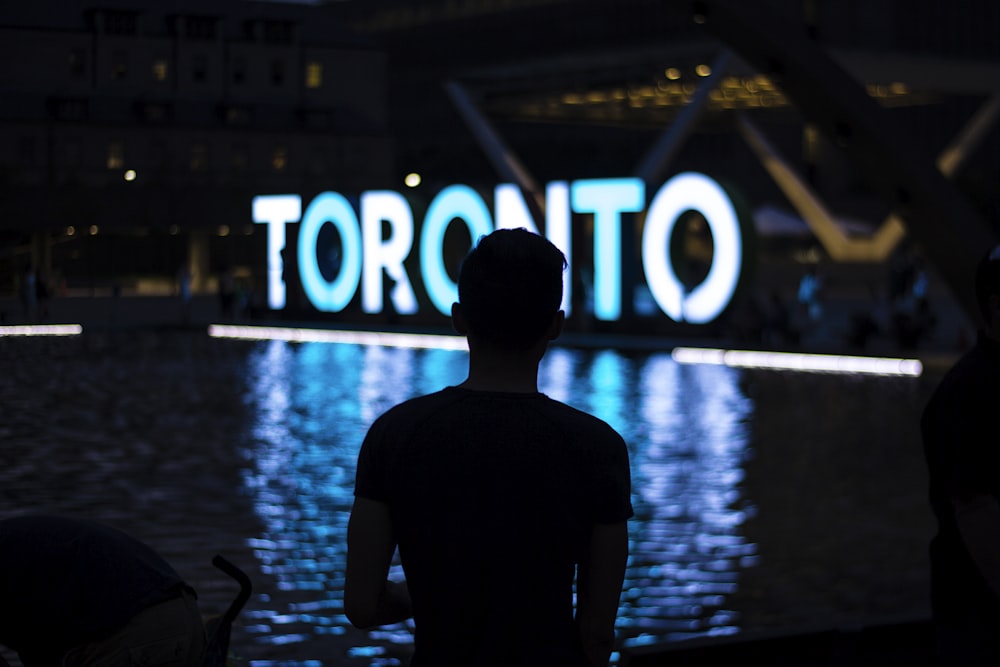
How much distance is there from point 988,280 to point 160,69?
10.6 feet

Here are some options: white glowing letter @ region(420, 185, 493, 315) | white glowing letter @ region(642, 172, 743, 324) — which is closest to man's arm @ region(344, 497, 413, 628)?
white glowing letter @ region(642, 172, 743, 324)

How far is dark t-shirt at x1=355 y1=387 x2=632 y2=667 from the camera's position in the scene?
264 centimetres

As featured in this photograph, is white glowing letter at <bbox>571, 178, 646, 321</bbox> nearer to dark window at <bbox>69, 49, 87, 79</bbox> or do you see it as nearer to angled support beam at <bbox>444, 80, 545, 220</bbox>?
angled support beam at <bbox>444, 80, 545, 220</bbox>

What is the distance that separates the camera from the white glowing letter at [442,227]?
30.3 metres

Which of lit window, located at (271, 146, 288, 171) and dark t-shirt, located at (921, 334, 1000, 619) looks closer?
dark t-shirt, located at (921, 334, 1000, 619)

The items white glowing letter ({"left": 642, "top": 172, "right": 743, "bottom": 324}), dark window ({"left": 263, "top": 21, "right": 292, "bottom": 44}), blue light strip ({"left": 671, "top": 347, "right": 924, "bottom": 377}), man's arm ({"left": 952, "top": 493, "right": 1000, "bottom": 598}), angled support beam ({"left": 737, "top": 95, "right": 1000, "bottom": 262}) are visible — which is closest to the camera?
man's arm ({"left": 952, "top": 493, "right": 1000, "bottom": 598})

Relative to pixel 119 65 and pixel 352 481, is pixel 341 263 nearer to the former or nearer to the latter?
pixel 352 481

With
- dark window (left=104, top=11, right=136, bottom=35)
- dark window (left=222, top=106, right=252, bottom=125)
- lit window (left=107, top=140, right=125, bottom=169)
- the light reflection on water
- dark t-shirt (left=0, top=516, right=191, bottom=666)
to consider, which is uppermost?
dark window (left=104, top=11, right=136, bottom=35)

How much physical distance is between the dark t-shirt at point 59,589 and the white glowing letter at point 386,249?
28252 mm

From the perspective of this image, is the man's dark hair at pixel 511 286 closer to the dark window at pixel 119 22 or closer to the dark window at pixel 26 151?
the dark window at pixel 119 22

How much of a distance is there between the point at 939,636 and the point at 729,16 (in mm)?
12421

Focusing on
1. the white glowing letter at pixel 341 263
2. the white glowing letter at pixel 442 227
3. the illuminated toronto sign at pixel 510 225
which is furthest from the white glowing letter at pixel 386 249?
the white glowing letter at pixel 442 227

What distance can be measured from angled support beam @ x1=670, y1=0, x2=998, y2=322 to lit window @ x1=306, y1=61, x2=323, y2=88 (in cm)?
936

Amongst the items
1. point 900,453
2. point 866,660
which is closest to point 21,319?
point 866,660
